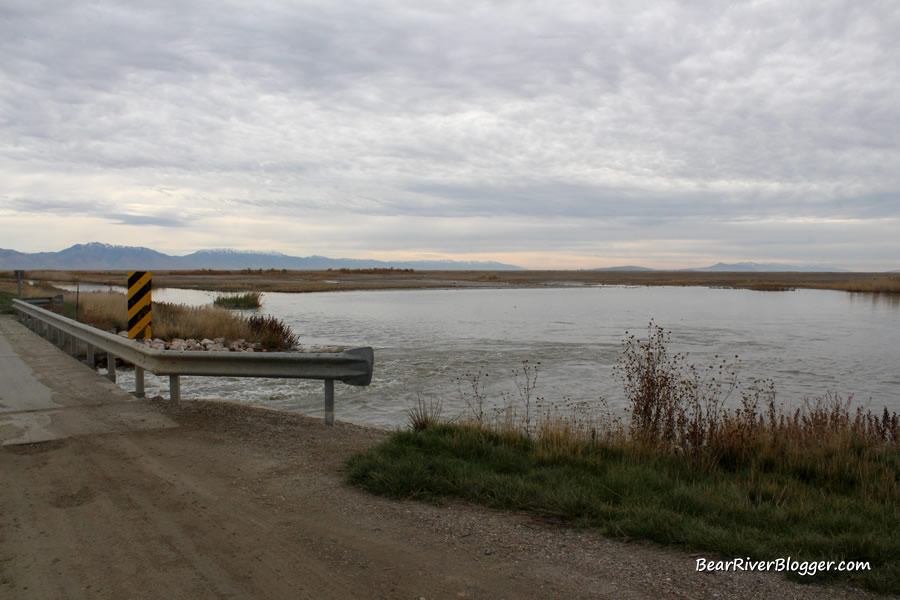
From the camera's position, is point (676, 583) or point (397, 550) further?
point (397, 550)

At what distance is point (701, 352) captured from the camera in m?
20.3

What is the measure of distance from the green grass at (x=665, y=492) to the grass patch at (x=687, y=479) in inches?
0.5


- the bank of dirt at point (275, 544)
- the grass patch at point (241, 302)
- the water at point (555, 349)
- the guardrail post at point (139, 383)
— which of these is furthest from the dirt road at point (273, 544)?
the grass patch at point (241, 302)

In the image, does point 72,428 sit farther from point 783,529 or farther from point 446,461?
point 783,529

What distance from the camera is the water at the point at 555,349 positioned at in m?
13.4

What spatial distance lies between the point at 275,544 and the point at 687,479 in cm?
406

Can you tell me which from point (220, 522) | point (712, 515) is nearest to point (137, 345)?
point (220, 522)

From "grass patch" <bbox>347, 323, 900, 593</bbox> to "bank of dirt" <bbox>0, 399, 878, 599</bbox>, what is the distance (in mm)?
271

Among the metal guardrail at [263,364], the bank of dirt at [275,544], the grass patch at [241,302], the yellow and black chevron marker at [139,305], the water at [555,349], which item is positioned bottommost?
the water at [555,349]

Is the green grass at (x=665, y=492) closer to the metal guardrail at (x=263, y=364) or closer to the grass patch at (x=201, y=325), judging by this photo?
the metal guardrail at (x=263, y=364)

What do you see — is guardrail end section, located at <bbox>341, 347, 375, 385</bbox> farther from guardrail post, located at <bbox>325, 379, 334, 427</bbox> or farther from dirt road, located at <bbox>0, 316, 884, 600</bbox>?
dirt road, located at <bbox>0, 316, 884, 600</bbox>

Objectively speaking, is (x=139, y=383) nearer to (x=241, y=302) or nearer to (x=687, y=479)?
(x=687, y=479)

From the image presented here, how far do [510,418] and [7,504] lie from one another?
5.67 meters

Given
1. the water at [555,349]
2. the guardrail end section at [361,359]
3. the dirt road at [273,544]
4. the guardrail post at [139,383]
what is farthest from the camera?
the water at [555,349]
